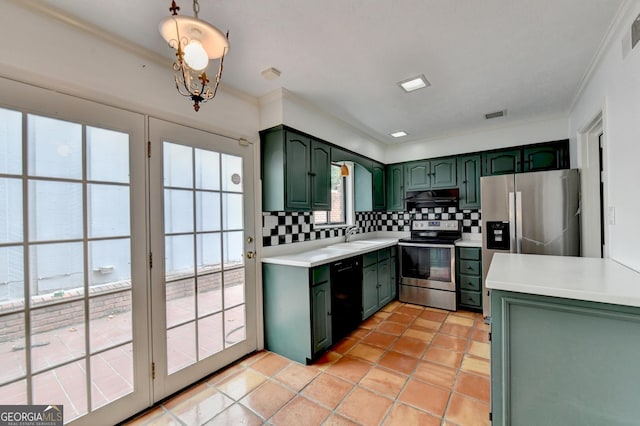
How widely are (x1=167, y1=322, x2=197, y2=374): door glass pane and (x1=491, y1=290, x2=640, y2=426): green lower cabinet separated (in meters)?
2.00

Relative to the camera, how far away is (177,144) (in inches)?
78.8

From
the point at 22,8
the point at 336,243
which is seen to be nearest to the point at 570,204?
the point at 336,243

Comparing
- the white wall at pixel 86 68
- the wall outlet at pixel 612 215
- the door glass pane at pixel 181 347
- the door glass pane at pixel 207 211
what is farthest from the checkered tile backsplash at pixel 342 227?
the wall outlet at pixel 612 215

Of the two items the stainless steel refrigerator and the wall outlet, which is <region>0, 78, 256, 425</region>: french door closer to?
the wall outlet

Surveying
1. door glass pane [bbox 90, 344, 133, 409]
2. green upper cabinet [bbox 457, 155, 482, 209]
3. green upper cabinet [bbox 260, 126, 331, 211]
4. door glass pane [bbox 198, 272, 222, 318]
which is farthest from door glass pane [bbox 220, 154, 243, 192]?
green upper cabinet [bbox 457, 155, 482, 209]

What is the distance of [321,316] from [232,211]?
1244 millimetres

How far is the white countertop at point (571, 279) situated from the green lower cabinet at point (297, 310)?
4.49ft

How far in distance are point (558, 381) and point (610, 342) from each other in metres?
0.28

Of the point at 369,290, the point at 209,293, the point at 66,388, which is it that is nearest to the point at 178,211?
the point at 209,293

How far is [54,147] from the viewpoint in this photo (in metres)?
1.47

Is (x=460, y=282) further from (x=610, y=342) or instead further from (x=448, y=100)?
(x=610, y=342)

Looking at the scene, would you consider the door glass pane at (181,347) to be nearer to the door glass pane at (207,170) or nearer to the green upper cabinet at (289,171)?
the door glass pane at (207,170)

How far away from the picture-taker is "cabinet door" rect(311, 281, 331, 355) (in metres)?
2.33

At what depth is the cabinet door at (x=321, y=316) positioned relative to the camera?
2.33 metres
